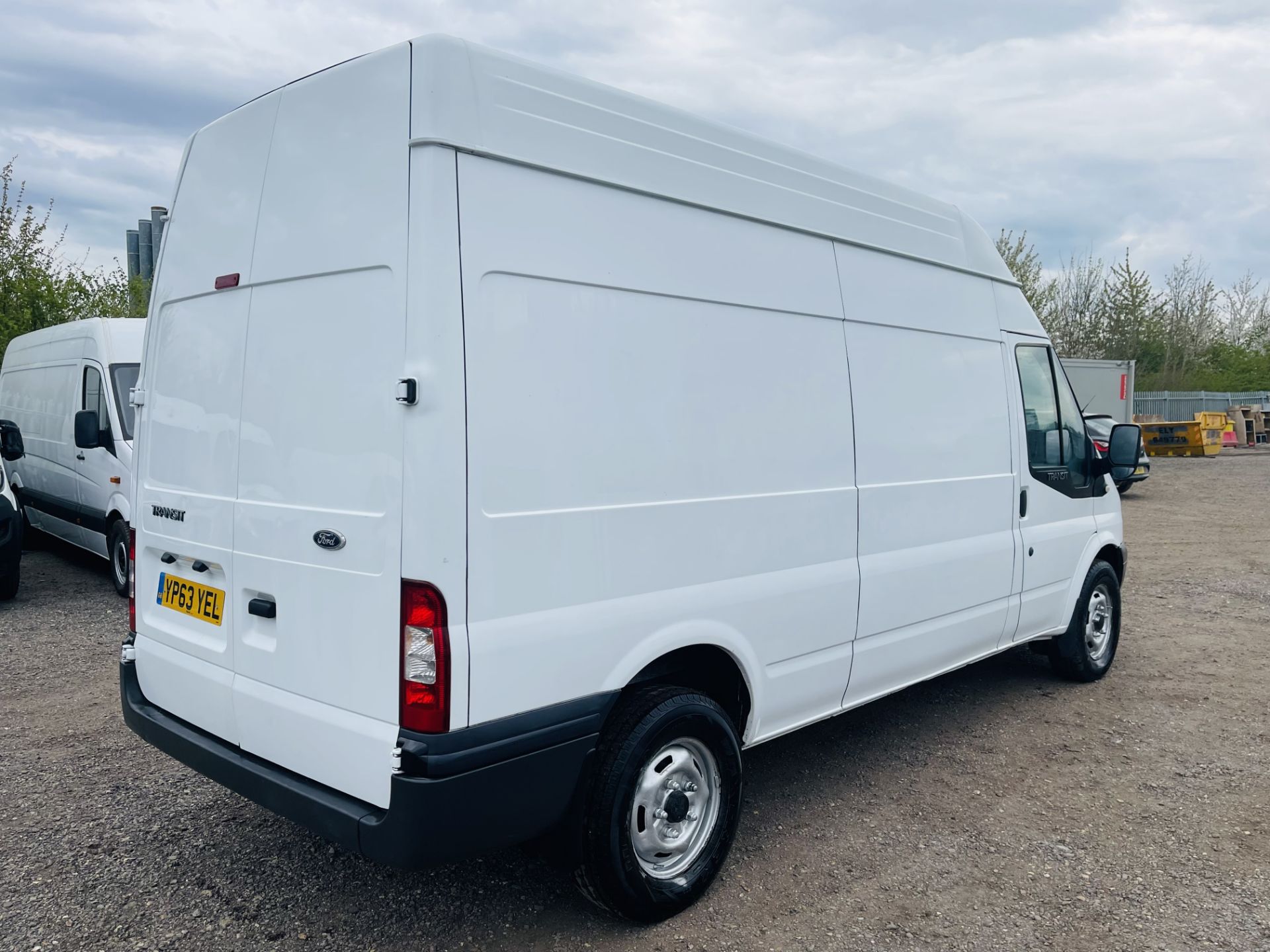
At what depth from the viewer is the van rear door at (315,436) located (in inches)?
106

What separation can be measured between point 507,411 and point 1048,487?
3638mm

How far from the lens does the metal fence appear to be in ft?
118

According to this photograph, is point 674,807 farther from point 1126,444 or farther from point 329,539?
point 1126,444

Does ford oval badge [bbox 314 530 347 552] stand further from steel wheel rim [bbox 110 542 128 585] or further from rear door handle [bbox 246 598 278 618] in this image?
steel wheel rim [bbox 110 542 128 585]

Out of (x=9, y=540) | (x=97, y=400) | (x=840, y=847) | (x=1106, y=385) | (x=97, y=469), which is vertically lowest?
(x=840, y=847)

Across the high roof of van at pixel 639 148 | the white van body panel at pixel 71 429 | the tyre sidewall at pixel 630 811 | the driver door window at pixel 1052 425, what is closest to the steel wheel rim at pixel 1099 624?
the driver door window at pixel 1052 425

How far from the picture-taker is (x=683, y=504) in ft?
10.5

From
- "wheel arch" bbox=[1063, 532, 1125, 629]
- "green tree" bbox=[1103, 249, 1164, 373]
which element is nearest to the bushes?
"green tree" bbox=[1103, 249, 1164, 373]

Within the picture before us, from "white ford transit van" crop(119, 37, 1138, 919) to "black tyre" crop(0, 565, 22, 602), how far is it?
569 cm

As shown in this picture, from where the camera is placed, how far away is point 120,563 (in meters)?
8.44

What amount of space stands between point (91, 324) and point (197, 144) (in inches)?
252

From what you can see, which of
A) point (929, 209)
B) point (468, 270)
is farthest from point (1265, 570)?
point (468, 270)

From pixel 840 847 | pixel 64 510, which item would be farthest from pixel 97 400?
pixel 840 847

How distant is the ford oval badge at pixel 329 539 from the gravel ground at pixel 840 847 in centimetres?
133
